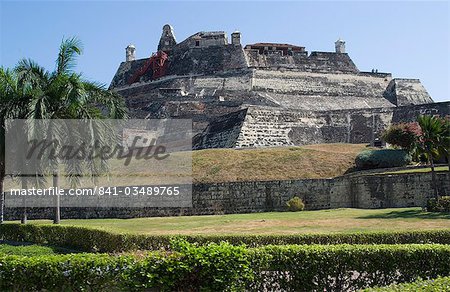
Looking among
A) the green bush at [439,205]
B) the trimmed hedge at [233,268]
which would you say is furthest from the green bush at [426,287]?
the green bush at [439,205]

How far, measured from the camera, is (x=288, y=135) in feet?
122

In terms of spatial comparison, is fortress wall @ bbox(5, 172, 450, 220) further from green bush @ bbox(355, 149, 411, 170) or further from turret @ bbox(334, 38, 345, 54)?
turret @ bbox(334, 38, 345, 54)

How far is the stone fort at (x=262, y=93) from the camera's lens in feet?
123

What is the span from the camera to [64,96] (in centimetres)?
1681

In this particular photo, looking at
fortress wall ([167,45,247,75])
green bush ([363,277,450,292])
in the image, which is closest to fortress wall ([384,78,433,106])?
fortress wall ([167,45,247,75])

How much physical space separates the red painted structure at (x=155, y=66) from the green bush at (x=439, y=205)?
1563 inches

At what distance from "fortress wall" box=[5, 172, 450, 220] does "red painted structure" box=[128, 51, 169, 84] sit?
31676 millimetres

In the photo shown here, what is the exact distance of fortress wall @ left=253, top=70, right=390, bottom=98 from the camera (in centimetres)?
4981

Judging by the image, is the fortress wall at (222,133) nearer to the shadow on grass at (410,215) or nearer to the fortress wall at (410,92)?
the shadow on grass at (410,215)

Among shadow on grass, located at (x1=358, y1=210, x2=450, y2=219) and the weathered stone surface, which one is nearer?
shadow on grass, located at (x1=358, y1=210, x2=450, y2=219)

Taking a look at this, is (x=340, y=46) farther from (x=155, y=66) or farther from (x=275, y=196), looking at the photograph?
(x=275, y=196)

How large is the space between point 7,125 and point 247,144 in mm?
20376

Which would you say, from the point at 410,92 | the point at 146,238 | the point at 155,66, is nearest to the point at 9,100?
the point at 146,238

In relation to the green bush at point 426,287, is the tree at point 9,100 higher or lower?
higher
